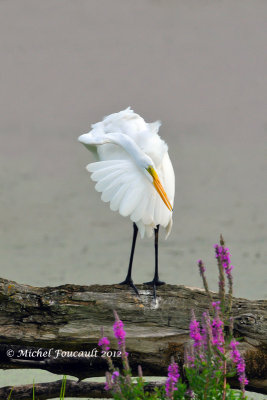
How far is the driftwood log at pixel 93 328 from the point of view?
2.76 m

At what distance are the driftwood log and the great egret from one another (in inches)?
8.2

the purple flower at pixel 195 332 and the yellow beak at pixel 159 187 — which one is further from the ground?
the yellow beak at pixel 159 187

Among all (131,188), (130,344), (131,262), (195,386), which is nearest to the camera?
(195,386)

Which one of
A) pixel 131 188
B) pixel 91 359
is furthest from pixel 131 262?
pixel 91 359

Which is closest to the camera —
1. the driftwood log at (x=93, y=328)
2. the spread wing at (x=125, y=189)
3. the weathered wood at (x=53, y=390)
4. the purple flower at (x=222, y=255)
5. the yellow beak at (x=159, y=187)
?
the purple flower at (x=222, y=255)

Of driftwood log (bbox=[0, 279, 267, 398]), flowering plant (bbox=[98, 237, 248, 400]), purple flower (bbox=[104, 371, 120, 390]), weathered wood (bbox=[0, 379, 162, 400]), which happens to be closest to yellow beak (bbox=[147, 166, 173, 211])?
driftwood log (bbox=[0, 279, 267, 398])

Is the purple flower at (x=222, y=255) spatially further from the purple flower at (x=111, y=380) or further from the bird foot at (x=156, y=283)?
the bird foot at (x=156, y=283)

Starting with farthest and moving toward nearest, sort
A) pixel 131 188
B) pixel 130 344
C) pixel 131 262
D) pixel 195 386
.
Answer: pixel 131 262 → pixel 131 188 → pixel 130 344 → pixel 195 386

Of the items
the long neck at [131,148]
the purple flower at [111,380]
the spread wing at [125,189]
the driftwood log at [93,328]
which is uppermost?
the long neck at [131,148]

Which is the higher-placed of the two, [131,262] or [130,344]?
[131,262]

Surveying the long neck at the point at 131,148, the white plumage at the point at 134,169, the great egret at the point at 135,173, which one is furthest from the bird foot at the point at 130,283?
the long neck at the point at 131,148

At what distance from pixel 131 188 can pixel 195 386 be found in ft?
4.68

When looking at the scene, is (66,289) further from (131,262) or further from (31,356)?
(131,262)

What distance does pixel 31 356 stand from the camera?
2834mm
